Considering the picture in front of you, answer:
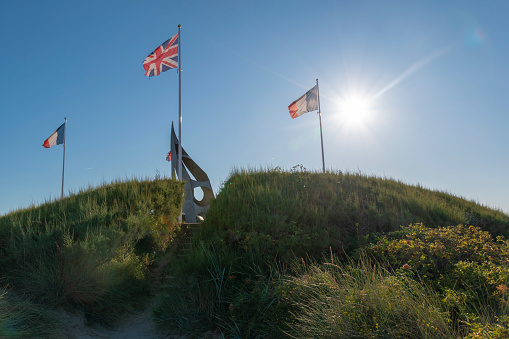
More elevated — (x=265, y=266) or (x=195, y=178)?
(x=195, y=178)

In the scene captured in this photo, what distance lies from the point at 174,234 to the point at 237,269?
554 centimetres

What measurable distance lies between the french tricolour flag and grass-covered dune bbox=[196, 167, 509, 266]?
1379 cm

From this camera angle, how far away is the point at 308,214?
10102 mm

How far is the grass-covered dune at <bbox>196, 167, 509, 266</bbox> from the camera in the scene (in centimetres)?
841

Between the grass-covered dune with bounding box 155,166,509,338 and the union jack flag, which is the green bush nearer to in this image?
the grass-covered dune with bounding box 155,166,509,338

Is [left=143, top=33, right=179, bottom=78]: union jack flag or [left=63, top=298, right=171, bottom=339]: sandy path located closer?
[left=63, top=298, right=171, bottom=339]: sandy path

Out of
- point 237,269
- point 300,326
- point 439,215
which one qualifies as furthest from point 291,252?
point 439,215

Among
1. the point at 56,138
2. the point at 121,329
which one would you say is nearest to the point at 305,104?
the point at 121,329

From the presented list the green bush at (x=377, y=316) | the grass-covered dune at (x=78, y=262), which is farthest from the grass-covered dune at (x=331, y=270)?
the grass-covered dune at (x=78, y=262)

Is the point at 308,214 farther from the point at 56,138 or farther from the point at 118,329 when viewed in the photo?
the point at 56,138

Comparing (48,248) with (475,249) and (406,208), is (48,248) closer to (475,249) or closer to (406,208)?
(475,249)

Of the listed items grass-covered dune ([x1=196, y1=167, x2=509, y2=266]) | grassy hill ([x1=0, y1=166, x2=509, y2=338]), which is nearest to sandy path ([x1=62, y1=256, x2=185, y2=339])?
grassy hill ([x1=0, y1=166, x2=509, y2=338])

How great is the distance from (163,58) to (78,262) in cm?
1196

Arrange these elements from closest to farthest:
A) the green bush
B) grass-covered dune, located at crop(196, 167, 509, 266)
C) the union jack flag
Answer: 1. the green bush
2. grass-covered dune, located at crop(196, 167, 509, 266)
3. the union jack flag
